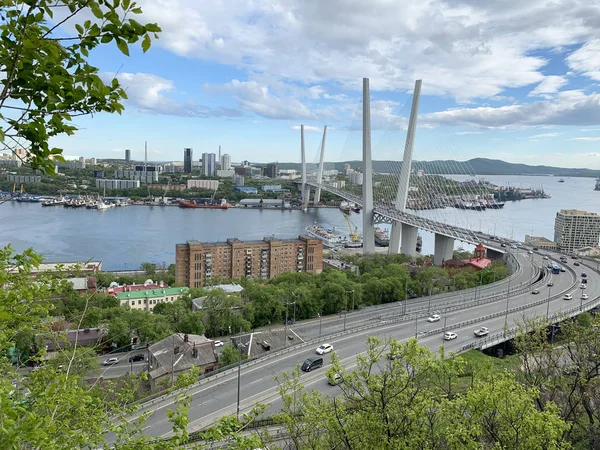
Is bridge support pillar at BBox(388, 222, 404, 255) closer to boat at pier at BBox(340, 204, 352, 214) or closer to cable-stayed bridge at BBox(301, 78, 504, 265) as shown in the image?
cable-stayed bridge at BBox(301, 78, 504, 265)

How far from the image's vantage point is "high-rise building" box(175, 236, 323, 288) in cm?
1213

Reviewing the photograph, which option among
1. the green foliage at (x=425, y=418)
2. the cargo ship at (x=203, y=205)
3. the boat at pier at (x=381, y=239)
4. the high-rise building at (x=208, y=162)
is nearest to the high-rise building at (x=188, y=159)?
the high-rise building at (x=208, y=162)

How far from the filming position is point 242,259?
42.7 ft

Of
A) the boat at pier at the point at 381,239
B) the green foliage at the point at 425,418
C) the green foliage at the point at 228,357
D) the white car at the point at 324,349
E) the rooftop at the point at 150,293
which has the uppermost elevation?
the green foliage at the point at 425,418

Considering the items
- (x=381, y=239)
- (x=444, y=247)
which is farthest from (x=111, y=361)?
(x=381, y=239)

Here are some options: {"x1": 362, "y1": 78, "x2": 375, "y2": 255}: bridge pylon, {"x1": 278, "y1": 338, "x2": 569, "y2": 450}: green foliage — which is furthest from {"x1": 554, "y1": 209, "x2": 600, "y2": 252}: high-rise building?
{"x1": 278, "y1": 338, "x2": 569, "y2": 450}: green foliage

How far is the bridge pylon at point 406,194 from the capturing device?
494 inches

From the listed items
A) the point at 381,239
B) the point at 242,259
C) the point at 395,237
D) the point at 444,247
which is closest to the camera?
the point at 444,247

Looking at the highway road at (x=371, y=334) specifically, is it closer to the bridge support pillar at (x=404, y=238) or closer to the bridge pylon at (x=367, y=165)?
the bridge support pillar at (x=404, y=238)

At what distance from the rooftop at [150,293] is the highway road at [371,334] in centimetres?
391

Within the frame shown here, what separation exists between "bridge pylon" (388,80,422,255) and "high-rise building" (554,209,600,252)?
12.1 m

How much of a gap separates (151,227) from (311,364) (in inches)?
736

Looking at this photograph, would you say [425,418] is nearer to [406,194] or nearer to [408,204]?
[406,194]

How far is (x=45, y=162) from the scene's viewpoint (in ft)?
2.65
